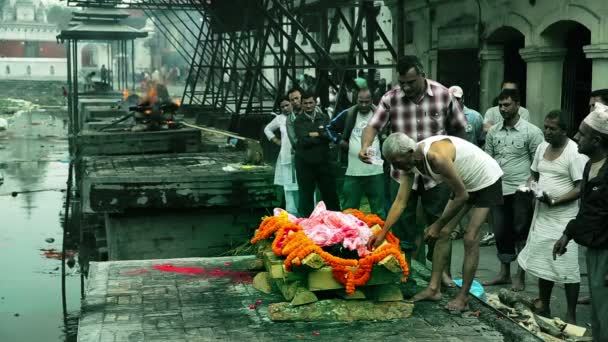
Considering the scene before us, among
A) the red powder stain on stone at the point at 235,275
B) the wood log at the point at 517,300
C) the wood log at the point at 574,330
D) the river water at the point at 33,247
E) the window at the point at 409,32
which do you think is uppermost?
the window at the point at 409,32

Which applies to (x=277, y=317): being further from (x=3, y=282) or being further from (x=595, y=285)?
(x=3, y=282)

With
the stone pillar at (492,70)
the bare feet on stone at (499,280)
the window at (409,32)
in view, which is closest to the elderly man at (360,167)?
the bare feet on stone at (499,280)

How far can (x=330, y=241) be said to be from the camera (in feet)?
22.3

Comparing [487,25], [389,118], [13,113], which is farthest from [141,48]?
[389,118]

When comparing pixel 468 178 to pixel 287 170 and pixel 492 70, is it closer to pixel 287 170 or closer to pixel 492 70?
pixel 287 170

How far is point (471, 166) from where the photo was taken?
6.73 meters

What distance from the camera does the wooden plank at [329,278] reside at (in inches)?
257

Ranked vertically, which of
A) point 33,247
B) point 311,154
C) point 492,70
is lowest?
point 33,247

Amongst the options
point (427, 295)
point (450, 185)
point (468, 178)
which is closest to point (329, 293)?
point (427, 295)

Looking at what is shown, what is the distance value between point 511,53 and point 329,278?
9.11m

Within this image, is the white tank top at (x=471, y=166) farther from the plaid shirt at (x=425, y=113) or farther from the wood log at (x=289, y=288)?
the wood log at (x=289, y=288)

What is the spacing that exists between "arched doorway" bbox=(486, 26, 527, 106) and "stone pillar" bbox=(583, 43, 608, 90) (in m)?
2.83

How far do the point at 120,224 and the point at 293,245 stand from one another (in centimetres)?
531

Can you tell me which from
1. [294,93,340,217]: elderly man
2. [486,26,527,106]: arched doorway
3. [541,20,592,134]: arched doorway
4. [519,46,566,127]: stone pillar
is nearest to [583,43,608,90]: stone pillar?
[541,20,592,134]: arched doorway
